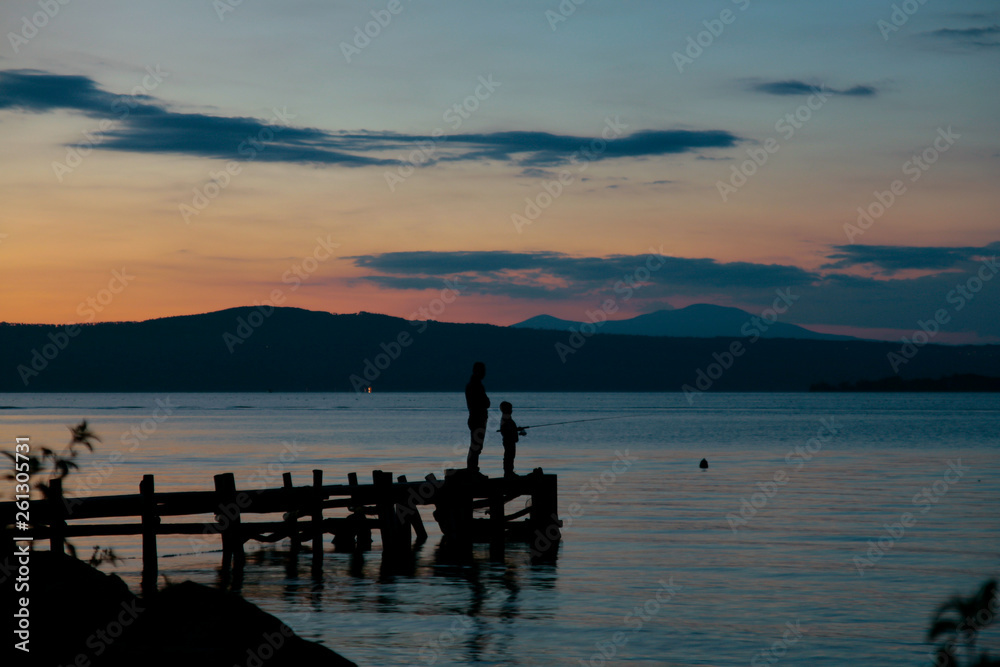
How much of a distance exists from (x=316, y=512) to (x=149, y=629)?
10526mm

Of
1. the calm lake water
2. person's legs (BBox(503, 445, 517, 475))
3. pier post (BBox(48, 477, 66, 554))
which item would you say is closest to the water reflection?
the calm lake water

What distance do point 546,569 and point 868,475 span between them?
29.6 metres

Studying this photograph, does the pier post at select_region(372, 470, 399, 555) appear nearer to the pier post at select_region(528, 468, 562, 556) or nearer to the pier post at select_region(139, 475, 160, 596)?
the pier post at select_region(528, 468, 562, 556)

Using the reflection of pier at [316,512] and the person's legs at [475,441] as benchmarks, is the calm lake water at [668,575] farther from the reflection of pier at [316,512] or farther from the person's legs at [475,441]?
the person's legs at [475,441]

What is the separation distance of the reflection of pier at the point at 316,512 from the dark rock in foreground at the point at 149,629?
195 inches

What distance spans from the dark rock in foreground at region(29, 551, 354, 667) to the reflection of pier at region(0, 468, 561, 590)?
496 cm

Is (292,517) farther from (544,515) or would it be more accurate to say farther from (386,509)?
(544,515)

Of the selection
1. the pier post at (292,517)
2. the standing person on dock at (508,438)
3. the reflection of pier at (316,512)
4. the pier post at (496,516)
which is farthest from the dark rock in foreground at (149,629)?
the standing person on dock at (508,438)

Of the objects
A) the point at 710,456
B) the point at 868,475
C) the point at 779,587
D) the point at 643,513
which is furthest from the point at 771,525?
the point at 710,456

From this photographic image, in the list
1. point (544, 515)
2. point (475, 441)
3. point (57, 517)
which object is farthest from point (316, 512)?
point (544, 515)

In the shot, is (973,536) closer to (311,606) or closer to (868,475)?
(311,606)

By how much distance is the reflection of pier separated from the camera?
15.9 metres

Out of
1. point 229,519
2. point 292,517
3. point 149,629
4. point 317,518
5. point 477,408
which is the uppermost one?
point 477,408

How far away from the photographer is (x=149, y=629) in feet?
27.7
